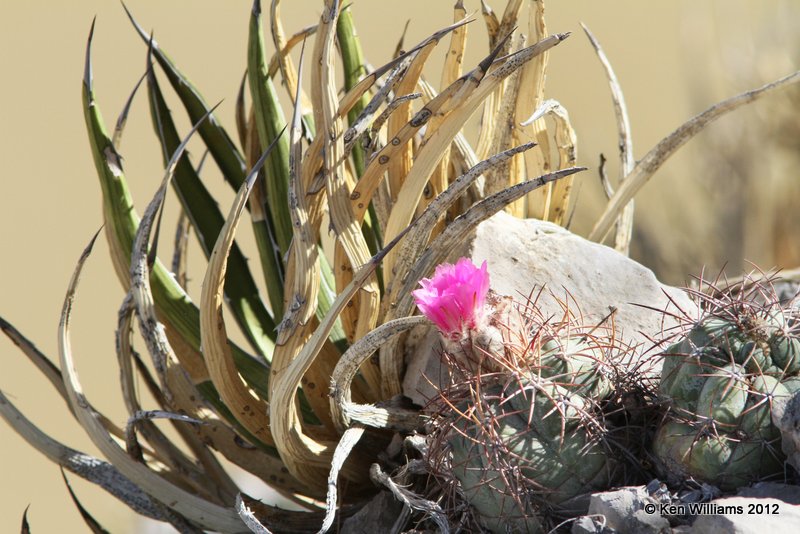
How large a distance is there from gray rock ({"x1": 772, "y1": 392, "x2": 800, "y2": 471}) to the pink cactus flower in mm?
337

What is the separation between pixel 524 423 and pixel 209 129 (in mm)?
890

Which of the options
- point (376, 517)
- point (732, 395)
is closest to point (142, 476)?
point (376, 517)

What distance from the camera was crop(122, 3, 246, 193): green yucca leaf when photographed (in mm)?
1544

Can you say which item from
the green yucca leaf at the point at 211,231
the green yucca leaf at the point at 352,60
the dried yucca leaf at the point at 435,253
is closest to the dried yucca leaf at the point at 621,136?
the green yucca leaf at the point at 352,60

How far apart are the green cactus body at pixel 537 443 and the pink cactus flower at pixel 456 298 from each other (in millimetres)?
83

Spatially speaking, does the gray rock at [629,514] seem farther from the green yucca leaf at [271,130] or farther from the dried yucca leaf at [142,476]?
the green yucca leaf at [271,130]

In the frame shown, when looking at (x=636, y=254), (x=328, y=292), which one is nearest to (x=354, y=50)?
(x=328, y=292)

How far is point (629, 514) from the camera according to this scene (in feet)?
3.15

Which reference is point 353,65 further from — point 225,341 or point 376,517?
point 376,517

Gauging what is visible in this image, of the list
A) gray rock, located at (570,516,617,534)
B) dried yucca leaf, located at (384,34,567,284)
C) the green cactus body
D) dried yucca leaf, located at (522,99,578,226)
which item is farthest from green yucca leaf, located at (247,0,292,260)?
gray rock, located at (570,516,617,534)

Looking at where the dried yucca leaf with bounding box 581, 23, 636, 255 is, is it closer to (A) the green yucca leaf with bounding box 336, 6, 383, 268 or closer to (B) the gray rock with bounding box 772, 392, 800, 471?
(A) the green yucca leaf with bounding box 336, 6, 383, 268

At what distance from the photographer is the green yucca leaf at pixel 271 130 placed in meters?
1.45

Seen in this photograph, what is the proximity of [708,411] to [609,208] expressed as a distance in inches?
28.9

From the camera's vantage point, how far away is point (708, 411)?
957mm
